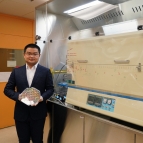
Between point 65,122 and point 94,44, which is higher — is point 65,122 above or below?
below

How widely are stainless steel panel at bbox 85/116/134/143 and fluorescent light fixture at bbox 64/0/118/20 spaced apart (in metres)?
1.06

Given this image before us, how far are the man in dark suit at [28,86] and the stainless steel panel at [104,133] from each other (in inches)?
19.5

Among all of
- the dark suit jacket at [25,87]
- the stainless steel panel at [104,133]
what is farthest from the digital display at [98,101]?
the dark suit jacket at [25,87]

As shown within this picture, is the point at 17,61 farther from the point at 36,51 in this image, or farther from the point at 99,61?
the point at 99,61

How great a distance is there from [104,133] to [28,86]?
2.66 ft

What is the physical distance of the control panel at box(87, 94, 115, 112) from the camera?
1.21 meters

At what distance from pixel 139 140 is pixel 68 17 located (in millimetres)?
1639

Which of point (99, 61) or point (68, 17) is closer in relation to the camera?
point (99, 61)

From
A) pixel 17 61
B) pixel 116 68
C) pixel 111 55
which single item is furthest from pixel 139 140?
pixel 17 61

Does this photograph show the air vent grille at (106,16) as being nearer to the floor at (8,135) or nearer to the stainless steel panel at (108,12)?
the stainless steel panel at (108,12)

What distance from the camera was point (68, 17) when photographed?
2.15 m

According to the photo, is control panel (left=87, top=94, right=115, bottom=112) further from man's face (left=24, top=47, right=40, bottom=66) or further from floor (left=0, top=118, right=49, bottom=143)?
floor (left=0, top=118, right=49, bottom=143)

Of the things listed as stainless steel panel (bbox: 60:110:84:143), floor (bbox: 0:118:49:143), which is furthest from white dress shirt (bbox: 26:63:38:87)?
floor (bbox: 0:118:49:143)

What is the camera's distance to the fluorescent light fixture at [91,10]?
1.63 m
